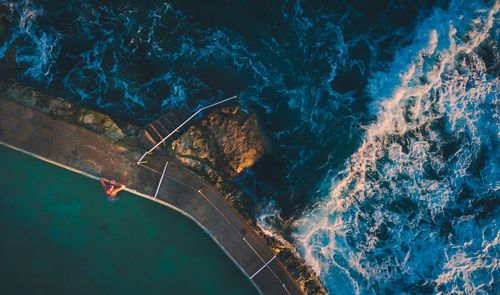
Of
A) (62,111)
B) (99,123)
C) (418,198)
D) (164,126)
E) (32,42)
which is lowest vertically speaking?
(62,111)

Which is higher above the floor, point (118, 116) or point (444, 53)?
point (444, 53)

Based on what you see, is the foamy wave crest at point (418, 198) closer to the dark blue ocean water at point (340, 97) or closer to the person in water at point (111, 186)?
the dark blue ocean water at point (340, 97)

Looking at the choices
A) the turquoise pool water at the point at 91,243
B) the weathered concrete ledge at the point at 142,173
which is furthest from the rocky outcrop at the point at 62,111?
the turquoise pool water at the point at 91,243

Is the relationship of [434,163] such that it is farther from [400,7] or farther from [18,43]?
[18,43]

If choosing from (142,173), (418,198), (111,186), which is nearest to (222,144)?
(142,173)

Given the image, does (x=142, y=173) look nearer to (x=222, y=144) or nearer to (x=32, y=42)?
(x=222, y=144)

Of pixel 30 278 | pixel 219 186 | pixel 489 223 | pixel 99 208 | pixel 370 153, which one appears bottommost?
pixel 30 278

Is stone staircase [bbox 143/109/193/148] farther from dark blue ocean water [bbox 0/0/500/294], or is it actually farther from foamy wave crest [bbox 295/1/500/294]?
foamy wave crest [bbox 295/1/500/294]

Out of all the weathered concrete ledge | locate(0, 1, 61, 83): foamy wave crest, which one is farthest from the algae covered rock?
locate(0, 1, 61, 83): foamy wave crest

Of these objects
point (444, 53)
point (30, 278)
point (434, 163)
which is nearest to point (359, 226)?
point (434, 163)
